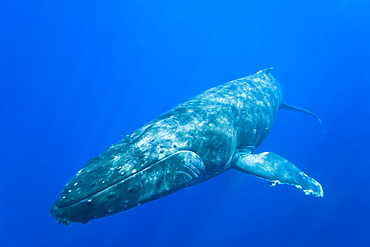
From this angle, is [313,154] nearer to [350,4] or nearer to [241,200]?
[241,200]

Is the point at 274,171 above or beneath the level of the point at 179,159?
beneath

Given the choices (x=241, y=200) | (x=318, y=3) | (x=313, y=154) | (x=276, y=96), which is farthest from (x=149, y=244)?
→ (x=318, y=3)

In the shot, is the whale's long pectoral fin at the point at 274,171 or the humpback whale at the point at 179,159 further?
the whale's long pectoral fin at the point at 274,171

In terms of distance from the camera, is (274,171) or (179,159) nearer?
(179,159)

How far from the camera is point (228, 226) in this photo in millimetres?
20281

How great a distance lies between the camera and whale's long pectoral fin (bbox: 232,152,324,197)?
21.8ft

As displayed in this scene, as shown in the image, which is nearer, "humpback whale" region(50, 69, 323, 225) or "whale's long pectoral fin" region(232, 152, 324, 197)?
"humpback whale" region(50, 69, 323, 225)

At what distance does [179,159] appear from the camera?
518 cm

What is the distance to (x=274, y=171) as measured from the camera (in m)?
6.78

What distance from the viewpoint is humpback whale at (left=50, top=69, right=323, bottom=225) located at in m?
3.97

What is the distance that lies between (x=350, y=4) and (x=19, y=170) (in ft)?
211

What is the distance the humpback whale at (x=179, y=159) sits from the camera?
13.0 feet

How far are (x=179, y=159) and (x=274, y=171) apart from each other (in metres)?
2.94

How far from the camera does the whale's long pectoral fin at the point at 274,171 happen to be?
6648 millimetres
